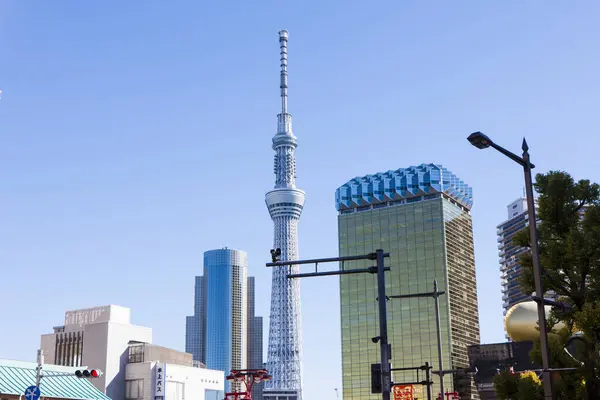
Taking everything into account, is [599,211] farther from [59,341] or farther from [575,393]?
[59,341]

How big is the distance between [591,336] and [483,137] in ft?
29.3

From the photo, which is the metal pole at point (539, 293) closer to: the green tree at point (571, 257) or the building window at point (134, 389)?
the green tree at point (571, 257)

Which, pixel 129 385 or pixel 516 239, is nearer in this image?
pixel 516 239

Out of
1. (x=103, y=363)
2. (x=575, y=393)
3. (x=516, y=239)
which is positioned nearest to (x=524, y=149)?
(x=516, y=239)

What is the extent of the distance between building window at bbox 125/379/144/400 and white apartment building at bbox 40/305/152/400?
2.31 feet

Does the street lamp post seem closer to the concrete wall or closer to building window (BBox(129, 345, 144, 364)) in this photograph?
the concrete wall

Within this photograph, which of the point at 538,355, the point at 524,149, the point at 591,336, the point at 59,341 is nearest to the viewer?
the point at 524,149

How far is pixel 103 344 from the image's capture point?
4508 inches

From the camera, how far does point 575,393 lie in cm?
2567

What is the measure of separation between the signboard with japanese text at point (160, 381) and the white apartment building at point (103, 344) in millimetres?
5939

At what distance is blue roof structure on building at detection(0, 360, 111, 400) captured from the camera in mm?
77500

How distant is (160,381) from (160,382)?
142mm

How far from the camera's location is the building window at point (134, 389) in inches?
4451

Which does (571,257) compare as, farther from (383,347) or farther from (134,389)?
(134,389)
